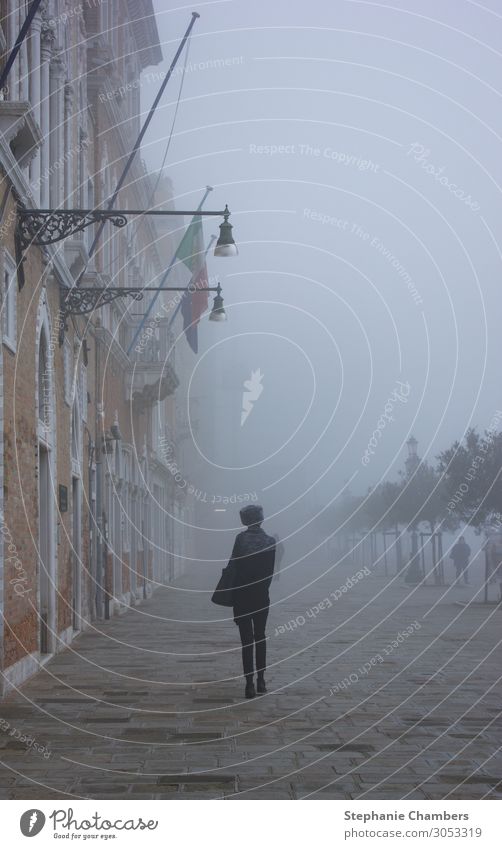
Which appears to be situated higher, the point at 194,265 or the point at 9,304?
the point at 194,265

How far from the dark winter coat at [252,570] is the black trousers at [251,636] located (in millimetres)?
75

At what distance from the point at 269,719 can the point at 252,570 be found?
193cm

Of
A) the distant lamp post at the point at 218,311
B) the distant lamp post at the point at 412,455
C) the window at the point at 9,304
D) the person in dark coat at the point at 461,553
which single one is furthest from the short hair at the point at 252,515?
the distant lamp post at the point at 412,455

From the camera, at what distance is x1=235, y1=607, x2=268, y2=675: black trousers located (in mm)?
11766

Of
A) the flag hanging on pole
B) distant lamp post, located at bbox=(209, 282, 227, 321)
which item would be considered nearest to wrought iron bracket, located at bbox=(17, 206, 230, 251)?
distant lamp post, located at bbox=(209, 282, 227, 321)

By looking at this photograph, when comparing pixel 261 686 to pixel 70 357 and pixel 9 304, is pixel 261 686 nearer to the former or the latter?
pixel 9 304

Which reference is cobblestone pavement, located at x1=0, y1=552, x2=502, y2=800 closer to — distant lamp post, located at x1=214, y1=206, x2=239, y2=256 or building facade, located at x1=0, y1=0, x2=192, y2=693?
building facade, located at x1=0, y1=0, x2=192, y2=693

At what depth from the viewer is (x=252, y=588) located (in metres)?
11.6

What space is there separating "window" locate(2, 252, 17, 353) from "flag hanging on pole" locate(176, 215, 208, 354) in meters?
8.82

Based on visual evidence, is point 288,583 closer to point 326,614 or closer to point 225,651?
point 326,614

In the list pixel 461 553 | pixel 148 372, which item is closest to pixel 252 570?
pixel 148 372

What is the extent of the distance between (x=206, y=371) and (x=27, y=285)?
300 feet

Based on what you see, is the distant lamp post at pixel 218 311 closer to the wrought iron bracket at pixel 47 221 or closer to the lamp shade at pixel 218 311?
the lamp shade at pixel 218 311

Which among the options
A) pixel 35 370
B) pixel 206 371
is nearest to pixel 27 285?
pixel 35 370
